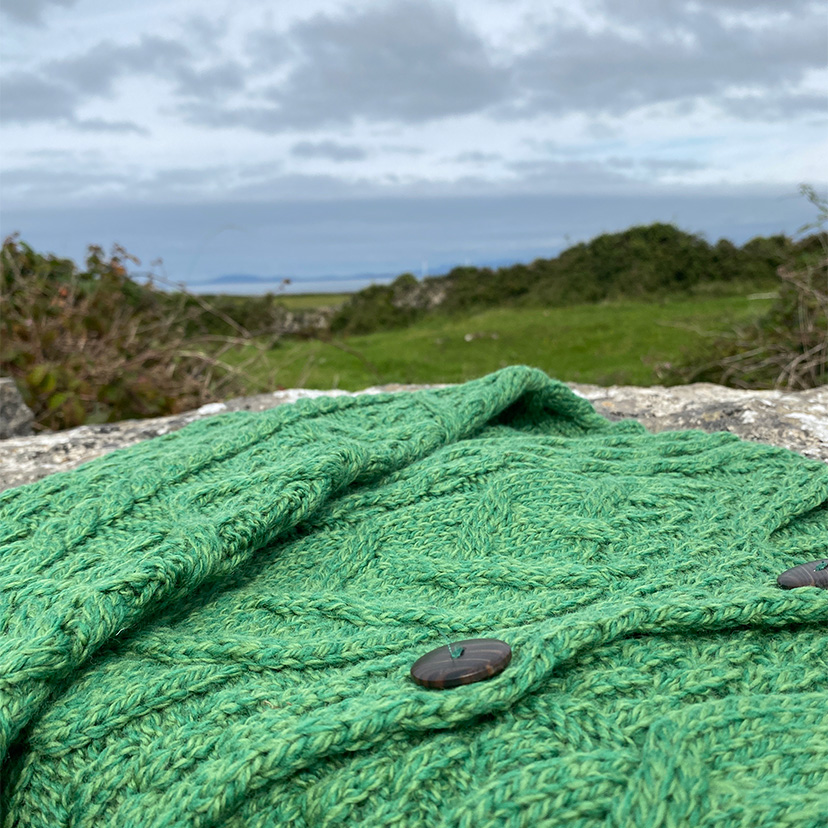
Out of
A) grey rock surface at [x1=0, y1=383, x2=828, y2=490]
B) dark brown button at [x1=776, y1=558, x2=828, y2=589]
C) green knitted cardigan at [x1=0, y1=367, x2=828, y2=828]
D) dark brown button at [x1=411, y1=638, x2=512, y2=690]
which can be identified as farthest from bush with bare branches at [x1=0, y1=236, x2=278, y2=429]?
dark brown button at [x1=776, y1=558, x2=828, y2=589]

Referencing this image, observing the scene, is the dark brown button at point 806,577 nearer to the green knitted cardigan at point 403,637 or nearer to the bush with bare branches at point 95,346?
the green knitted cardigan at point 403,637

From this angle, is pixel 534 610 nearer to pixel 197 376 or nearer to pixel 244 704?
pixel 244 704

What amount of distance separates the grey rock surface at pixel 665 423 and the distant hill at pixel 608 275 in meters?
7.32

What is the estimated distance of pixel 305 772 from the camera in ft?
2.65

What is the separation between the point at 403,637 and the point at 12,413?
2612 millimetres

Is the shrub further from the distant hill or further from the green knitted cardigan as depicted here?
the distant hill

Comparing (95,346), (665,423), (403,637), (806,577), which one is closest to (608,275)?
(95,346)

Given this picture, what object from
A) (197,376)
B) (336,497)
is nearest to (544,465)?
(336,497)

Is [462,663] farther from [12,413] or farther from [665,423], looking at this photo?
[12,413]

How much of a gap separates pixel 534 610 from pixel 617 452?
0.71 metres

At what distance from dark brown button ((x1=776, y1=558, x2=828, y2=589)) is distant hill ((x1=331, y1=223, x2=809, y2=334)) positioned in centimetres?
903

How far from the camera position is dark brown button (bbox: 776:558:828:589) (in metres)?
1.07

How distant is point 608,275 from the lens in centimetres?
1002

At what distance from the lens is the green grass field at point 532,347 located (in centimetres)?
555
